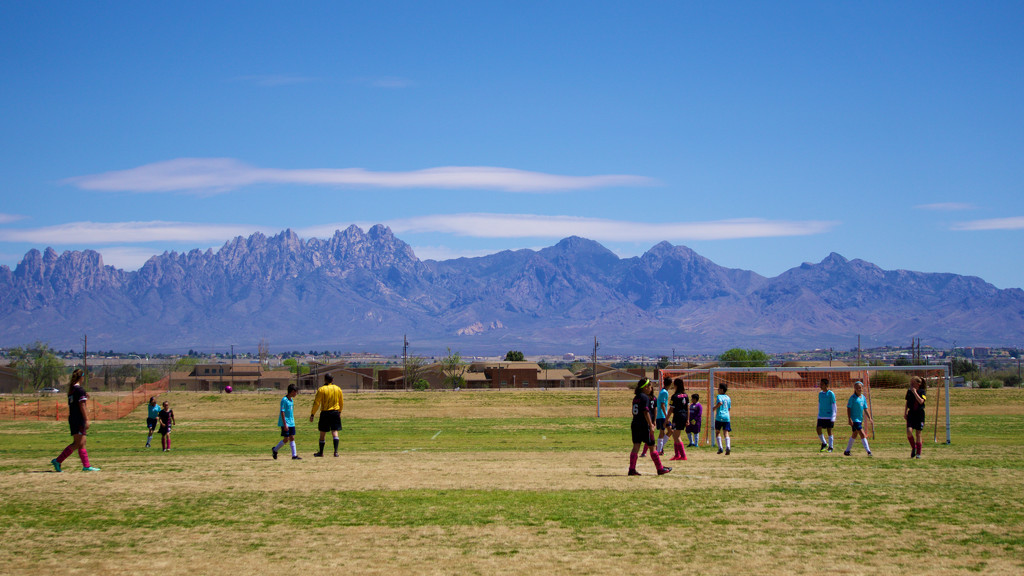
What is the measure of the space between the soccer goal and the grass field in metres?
4.20

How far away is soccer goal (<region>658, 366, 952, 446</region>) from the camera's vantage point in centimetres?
2738

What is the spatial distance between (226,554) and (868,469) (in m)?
12.7

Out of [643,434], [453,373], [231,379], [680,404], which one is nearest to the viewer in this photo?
[643,434]

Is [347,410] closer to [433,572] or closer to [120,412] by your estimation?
[120,412]

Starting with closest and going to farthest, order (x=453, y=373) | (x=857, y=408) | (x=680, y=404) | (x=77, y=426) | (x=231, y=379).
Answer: (x=77, y=426) < (x=857, y=408) < (x=680, y=404) < (x=231, y=379) < (x=453, y=373)

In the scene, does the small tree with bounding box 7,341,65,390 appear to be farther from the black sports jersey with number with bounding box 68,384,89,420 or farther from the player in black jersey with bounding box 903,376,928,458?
the player in black jersey with bounding box 903,376,928,458

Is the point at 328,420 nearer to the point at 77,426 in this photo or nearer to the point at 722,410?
the point at 77,426

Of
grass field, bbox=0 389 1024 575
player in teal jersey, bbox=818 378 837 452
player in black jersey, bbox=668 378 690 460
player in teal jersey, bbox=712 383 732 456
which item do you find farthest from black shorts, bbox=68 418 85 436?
player in teal jersey, bbox=818 378 837 452

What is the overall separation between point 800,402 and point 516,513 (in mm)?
40783

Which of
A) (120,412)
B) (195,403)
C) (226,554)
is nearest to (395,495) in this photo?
(226,554)

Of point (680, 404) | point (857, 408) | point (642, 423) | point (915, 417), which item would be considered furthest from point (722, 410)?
point (642, 423)

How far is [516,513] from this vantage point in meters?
13.1

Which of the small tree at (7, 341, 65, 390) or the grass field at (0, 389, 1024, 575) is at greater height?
the grass field at (0, 389, 1024, 575)

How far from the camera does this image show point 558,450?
24.5m
